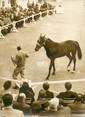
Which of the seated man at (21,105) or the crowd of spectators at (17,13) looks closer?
the seated man at (21,105)

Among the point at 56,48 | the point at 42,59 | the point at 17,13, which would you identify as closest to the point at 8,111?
the point at 56,48

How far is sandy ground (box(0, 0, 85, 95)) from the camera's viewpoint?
15000 mm

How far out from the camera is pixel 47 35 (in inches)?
898

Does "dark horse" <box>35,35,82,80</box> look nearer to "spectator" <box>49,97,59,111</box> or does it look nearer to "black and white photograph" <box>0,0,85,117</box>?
"black and white photograph" <box>0,0,85,117</box>

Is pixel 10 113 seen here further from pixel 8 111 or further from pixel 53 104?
pixel 53 104

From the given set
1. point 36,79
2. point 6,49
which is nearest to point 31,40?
point 6,49

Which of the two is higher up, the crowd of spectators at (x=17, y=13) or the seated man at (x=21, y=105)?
the seated man at (x=21, y=105)

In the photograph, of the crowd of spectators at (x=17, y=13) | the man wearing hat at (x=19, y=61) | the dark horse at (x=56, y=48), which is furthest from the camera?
the crowd of spectators at (x=17, y=13)

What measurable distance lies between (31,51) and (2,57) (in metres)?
1.45

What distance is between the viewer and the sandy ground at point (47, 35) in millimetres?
15000

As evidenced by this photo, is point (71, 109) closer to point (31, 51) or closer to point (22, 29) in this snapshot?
point (31, 51)

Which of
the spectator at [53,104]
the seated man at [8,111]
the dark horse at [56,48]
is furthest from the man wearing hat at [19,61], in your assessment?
the seated man at [8,111]

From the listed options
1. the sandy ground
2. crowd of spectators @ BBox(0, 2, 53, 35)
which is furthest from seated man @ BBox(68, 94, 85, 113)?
crowd of spectators @ BBox(0, 2, 53, 35)

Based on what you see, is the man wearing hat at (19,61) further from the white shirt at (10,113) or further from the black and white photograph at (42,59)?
the white shirt at (10,113)
